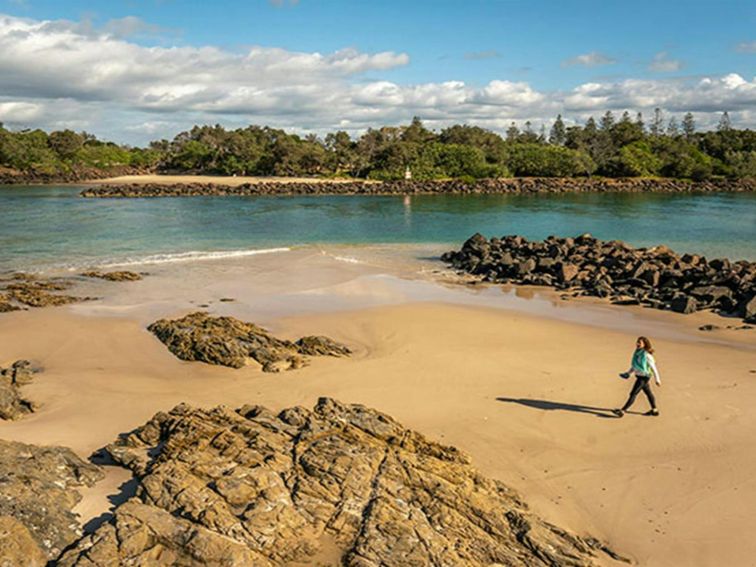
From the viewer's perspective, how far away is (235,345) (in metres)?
16.7

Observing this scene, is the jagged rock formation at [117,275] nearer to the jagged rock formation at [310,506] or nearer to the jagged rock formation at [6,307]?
the jagged rock formation at [6,307]

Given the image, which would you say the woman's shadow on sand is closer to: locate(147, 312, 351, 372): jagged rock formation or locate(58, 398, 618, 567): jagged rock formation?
locate(58, 398, 618, 567): jagged rock formation

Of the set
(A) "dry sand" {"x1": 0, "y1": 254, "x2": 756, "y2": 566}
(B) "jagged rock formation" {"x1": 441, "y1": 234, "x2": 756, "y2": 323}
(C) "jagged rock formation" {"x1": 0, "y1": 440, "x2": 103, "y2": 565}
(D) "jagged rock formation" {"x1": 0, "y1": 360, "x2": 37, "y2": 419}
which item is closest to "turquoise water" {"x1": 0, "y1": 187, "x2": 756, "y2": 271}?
(B) "jagged rock formation" {"x1": 441, "y1": 234, "x2": 756, "y2": 323}

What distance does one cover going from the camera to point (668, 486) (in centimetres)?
1071

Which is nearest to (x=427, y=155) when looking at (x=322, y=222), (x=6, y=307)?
(x=322, y=222)

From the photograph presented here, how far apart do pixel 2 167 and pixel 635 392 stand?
5439 inches

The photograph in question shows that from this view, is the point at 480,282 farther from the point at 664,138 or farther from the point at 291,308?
the point at 664,138

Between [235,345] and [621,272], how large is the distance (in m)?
19.9

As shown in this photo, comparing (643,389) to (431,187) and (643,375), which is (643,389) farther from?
(431,187)

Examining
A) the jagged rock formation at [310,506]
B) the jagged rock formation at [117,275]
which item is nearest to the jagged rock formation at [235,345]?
the jagged rock formation at [310,506]

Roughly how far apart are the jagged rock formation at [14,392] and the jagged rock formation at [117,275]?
13064mm

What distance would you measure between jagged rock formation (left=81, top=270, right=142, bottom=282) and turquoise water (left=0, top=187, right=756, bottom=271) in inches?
168

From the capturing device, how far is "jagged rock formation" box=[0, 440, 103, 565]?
25.6 feet

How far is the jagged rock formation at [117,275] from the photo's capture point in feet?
93.5
